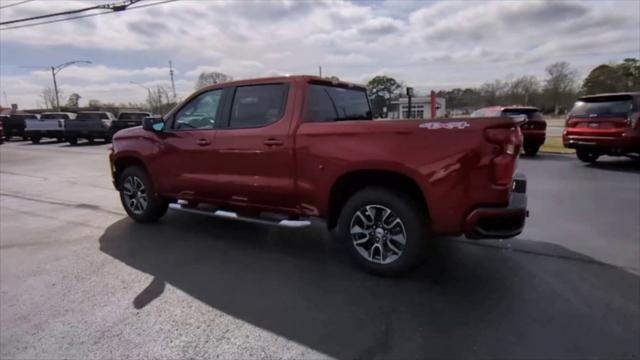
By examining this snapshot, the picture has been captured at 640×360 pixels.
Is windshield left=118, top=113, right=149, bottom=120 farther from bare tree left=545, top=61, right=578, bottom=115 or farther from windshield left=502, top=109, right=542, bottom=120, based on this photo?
bare tree left=545, top=61, right=578, bottom=115

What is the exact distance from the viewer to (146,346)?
2.99 meters

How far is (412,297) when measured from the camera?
365 cm

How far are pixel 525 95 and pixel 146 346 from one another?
57.3 metres

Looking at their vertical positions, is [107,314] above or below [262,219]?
below

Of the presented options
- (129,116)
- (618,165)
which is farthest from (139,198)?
(129,116)

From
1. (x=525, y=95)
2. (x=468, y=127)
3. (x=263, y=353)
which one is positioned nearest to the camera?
(x=263, y=353)

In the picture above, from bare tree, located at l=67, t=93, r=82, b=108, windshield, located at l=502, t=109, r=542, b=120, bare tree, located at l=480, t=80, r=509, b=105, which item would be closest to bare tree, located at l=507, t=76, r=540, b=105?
bare tree, located at l=480, t=80, r=509, b=105

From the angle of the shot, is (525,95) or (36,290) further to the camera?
(525,95)

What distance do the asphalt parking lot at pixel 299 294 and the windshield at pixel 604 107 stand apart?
506cm

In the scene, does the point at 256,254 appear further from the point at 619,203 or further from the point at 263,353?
the point at 619,203

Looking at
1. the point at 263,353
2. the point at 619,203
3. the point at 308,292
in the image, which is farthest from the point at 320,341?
the point at 619,203

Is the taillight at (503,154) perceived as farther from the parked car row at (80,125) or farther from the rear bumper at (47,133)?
the rear bumper at (47,133)

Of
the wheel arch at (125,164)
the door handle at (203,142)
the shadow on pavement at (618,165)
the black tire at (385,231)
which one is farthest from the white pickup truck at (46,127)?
the shadow on pavement at (618,165)

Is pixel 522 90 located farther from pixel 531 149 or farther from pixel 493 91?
pixel 531 149
